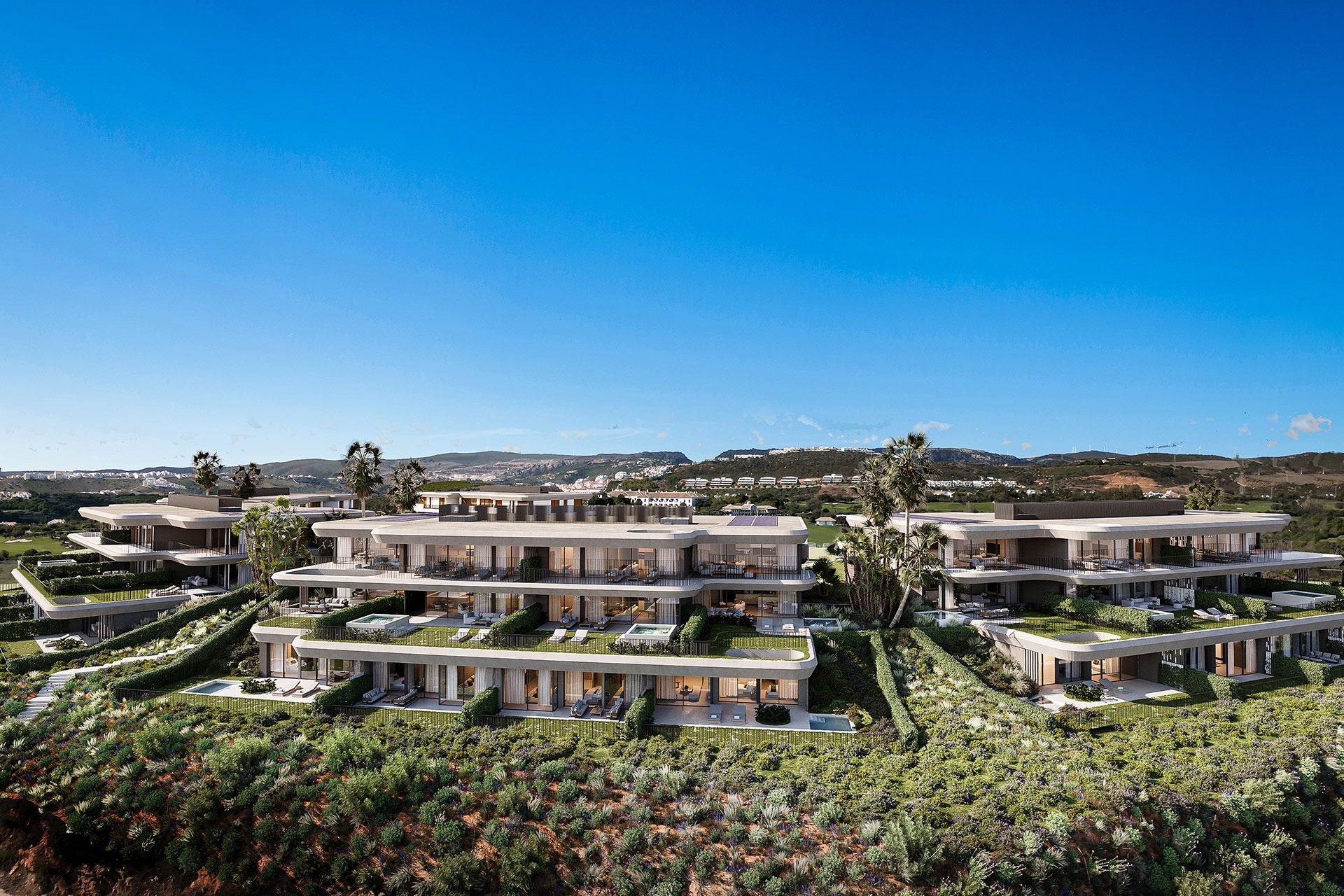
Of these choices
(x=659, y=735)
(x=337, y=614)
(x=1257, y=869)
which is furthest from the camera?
(x=337, y=614)

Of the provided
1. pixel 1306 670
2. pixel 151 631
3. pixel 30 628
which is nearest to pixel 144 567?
pixel 30 628

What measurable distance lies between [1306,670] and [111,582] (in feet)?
242

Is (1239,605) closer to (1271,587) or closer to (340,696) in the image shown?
(1271,587)

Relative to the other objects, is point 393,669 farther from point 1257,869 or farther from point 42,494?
point 42,494

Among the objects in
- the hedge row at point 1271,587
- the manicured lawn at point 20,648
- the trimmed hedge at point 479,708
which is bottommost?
the manicured lawn at point 20,648

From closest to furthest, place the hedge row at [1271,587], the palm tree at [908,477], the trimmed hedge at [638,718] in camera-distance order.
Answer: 1. the trimmed hedge at [638,718]
2. the palm tree at [908,477]
3. the hedge row at [1271,587]

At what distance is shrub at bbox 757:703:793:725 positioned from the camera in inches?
1078

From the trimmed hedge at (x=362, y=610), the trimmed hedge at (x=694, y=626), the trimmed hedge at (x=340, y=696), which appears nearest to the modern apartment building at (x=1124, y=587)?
the trimmed hedge at (x=694, y=626)

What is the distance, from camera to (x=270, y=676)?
3353 centimetres

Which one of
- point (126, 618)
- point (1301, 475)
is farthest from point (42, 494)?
point (1301, 475)

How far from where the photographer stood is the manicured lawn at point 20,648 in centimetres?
3775

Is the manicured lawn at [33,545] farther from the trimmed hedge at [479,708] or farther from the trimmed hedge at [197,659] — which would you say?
the trimmed hedge at [479,708]

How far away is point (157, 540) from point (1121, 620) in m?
65.5

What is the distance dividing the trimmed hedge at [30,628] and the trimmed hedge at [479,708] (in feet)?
110
